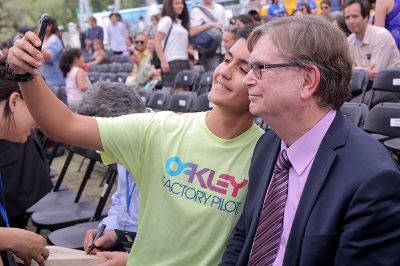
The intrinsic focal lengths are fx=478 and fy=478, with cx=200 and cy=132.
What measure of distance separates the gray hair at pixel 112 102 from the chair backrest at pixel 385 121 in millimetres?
2050

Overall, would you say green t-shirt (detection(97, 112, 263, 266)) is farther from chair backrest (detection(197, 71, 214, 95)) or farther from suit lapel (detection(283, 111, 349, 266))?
chair backrest (detection(197, 71, 214, 95))

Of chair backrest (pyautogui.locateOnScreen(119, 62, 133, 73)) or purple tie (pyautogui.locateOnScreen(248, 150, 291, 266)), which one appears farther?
chair backrest (pyautogui.locateOnScreen(119, 62, 133, 73))

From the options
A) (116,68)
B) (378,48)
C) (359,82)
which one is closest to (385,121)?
(359,82)

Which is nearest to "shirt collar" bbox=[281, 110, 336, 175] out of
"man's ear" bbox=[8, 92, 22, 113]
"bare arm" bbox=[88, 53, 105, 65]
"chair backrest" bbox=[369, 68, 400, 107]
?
"man's ear" bbox=[8, 92, 22, 113]

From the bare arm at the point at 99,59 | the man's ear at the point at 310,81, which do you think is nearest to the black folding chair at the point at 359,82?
the man's ear at the point at 310,81

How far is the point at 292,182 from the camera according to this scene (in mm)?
1412

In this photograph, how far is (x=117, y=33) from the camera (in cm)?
1459

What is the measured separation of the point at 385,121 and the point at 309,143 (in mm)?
2514

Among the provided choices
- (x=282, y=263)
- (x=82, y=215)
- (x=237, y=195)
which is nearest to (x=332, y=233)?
(x=282, y=263)

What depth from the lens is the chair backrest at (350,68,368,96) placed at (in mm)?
4836

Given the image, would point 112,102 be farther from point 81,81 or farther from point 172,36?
point 81,81

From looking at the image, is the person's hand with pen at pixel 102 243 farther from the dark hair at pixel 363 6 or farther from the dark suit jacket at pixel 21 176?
the dark hair at pixel 363 6

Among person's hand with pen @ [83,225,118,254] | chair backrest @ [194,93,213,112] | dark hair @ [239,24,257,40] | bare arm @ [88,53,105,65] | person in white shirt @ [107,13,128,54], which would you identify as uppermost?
dark hair @ [239,24,257,40]

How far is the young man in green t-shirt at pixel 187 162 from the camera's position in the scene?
1.65 m
